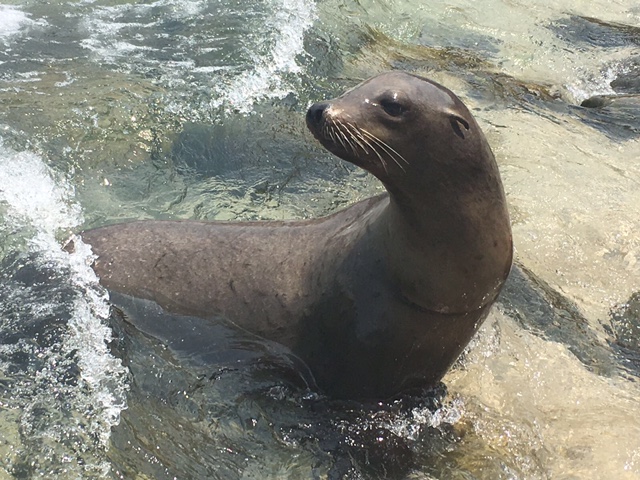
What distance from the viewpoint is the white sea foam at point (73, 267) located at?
436 centimetres

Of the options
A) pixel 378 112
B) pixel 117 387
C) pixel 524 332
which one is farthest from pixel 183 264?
pixel 524 332

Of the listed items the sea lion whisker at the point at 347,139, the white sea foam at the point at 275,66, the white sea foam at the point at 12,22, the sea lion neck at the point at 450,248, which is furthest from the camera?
the white sea foam at the point at 12,22

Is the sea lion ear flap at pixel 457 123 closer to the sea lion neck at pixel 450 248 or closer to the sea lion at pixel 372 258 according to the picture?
the sea lion at pixel 372 258

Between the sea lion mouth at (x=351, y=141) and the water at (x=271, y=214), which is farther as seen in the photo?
the water at (x=271, y=214)

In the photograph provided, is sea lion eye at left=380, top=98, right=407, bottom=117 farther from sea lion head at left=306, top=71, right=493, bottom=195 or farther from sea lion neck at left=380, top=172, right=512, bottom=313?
sea lion neck at left=380, top=172, right=512, bottom=313

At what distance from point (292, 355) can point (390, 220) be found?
1.03m

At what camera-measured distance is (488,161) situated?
3.91 meters

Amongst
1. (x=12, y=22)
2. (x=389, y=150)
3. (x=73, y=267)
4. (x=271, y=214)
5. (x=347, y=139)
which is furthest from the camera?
(x=12, y=22)

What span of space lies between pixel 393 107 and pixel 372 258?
33.2 inches

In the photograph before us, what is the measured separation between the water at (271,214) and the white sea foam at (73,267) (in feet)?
0.05

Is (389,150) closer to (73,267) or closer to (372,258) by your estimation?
(372,258)

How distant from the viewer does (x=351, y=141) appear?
3.75 meters

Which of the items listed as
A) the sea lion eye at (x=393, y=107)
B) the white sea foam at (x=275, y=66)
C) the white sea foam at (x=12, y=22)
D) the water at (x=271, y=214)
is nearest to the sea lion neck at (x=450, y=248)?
the sea lion eye at (x=393, y=107)

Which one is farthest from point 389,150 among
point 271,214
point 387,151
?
point 271,214
